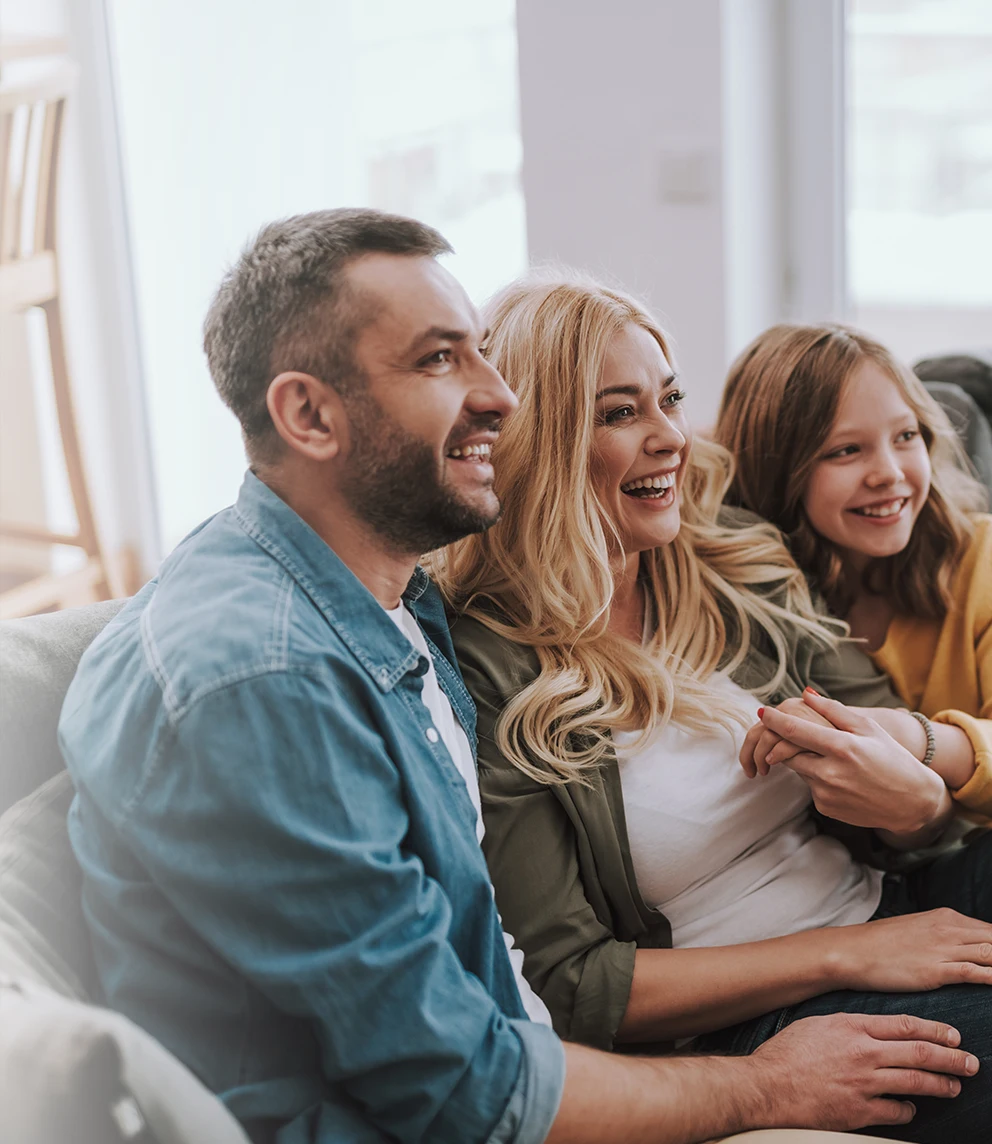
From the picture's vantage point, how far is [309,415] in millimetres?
1053

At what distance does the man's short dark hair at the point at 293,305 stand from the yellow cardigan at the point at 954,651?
2.79 feet

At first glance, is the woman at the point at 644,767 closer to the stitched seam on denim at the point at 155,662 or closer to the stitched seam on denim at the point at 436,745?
the stitched seam on denim at the point at 436,745

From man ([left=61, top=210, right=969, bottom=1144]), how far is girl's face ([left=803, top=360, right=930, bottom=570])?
2.07 feet

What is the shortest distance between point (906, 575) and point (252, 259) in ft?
3.12

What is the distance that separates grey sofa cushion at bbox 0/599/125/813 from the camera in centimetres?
106

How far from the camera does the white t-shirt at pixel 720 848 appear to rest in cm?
132

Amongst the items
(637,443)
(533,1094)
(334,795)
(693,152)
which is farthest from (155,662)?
(693,152)

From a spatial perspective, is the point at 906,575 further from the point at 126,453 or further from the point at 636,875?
the point at 126,453

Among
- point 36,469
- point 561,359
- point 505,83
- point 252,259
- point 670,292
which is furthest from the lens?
point 36,469

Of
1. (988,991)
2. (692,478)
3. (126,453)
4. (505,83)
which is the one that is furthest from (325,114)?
(988,991)

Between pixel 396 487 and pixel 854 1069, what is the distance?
66 centimetres

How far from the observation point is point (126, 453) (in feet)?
12.2

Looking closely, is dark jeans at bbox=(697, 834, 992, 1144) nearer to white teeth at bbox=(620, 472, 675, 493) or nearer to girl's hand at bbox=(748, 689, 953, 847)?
girl's hand at bbox=(748, 689, 953, 847)

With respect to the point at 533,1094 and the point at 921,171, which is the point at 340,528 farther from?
the point at 921,171
